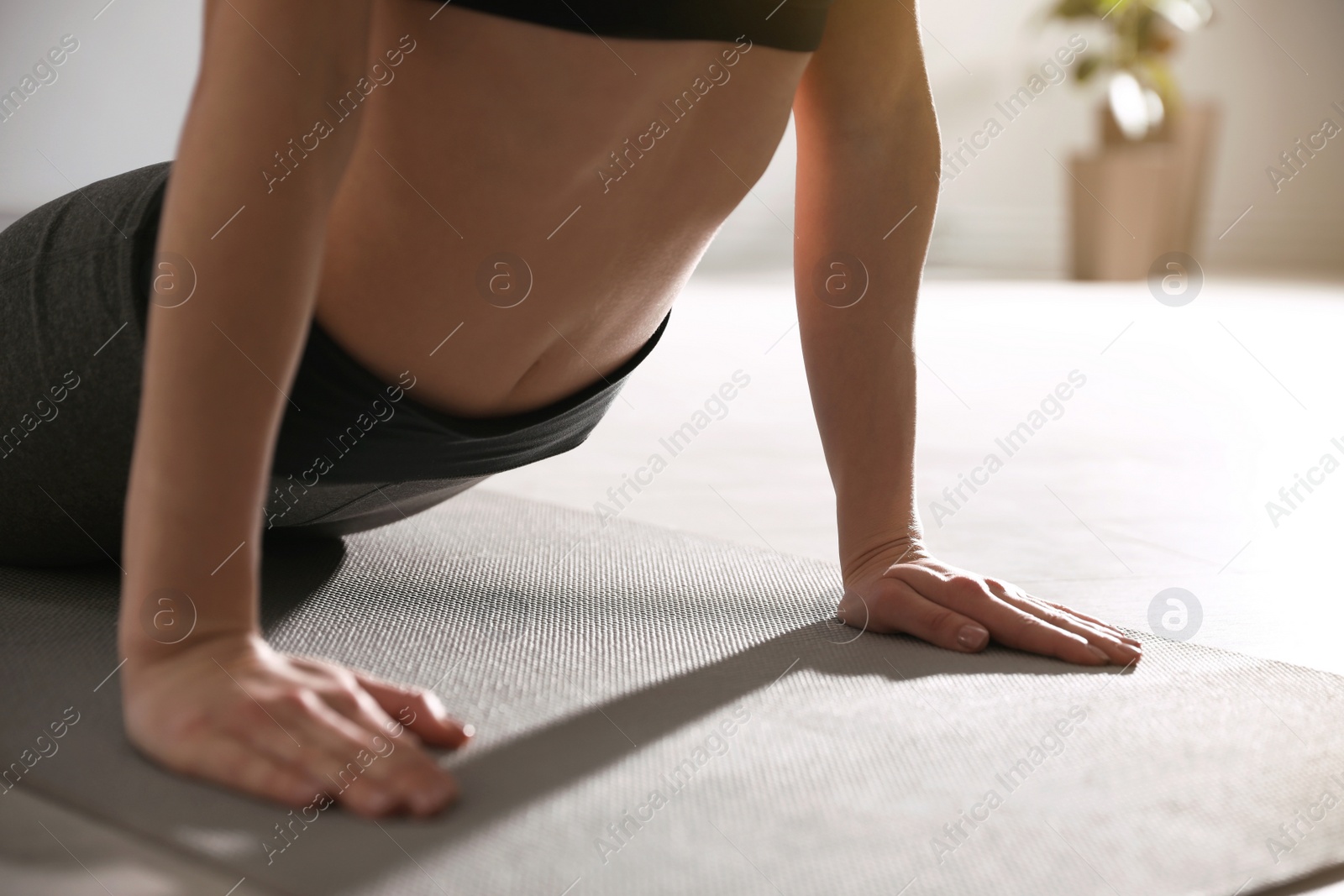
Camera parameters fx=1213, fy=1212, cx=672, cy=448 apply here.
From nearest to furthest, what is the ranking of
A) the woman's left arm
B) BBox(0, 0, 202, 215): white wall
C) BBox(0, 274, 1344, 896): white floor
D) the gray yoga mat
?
the gray yoga mat < the woman's left arm < BBox(0, 274, 1344, 896): white floor < BBox(0, 0, 202, 215): white wall

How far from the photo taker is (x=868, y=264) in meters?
0.91

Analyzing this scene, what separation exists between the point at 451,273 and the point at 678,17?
0.21 metres

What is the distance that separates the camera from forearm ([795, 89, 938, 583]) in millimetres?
896

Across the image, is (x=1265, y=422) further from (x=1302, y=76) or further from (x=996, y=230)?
(x=1302, y=76)

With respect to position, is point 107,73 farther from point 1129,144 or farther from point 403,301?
point 403,301

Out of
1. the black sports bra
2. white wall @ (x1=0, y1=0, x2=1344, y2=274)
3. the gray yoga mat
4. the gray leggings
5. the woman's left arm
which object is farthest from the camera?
white wall @ (x1=0, y1=0, x2=1344, y2=274)

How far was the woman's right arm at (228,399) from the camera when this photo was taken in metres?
0.57

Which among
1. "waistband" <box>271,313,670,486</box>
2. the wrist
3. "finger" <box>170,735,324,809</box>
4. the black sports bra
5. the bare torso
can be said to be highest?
the black sports bra

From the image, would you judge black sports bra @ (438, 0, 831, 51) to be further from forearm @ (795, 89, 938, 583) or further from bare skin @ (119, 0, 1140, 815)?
forearm @ (795, 89, 938, 583)

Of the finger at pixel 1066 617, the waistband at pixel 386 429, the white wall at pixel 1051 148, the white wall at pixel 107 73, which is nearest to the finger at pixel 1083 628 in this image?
the finger at pixel 1066 617

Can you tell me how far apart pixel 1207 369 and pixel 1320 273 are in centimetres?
336

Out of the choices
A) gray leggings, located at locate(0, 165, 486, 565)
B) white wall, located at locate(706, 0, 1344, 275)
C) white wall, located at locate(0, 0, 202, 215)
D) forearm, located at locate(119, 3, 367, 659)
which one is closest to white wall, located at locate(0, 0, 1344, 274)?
white wall, located at locate(706, 0, 1344, 275)

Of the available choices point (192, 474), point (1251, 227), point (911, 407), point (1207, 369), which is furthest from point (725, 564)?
point (1251, 227)

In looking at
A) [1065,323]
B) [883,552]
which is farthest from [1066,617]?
[1065,323]
